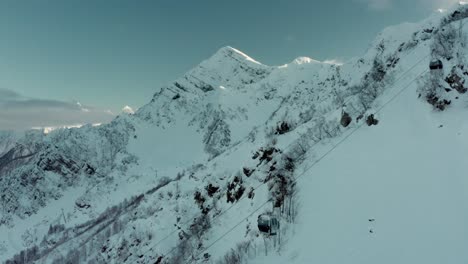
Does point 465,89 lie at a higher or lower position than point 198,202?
lower

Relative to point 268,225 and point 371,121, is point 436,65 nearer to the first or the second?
point 371,121

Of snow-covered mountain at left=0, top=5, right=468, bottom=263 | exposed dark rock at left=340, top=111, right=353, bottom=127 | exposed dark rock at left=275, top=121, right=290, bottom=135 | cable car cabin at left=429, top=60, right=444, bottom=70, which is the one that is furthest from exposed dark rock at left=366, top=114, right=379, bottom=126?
exposed dark rock at left=275, top=121, right=290, bottom=135

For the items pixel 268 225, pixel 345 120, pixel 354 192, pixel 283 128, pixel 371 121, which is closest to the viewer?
pixel 354 192

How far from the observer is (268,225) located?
14.1 metres

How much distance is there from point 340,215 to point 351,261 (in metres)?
2.88

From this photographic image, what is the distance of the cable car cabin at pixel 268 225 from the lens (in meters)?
14.0

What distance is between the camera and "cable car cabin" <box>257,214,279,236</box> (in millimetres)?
14047

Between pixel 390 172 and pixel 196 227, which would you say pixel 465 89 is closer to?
pixel 390 172

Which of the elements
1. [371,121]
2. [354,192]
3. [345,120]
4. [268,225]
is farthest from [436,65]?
[268,225]

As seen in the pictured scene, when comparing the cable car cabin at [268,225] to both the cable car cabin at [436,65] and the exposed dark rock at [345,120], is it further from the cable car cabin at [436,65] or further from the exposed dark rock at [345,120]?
the cable car cabin at [436,65]

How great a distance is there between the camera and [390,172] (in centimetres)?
1361

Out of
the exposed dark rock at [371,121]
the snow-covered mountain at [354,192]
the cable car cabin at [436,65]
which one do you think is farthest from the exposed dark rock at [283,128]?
the cable car cabin at [436,65]

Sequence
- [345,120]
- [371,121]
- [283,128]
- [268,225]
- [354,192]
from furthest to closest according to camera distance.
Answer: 1. [283,128]
2. [345,120]
3. [371,121]
4. [268,225]
5. [354,192]

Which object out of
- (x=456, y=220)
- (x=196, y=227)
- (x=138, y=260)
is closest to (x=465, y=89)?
(x=456, y=220)
